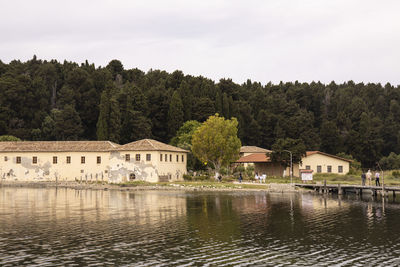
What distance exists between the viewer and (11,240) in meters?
29.4

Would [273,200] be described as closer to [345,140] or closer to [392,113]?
[345,140]

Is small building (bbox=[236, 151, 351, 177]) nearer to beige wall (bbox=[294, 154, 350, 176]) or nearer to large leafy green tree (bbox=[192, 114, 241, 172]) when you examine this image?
beige wall (bbox=[294, 154, 350, 176])

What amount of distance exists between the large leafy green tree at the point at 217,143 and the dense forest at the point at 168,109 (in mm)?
28421

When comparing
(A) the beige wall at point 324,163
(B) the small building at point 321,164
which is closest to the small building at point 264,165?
(B) the small building at point 321,164

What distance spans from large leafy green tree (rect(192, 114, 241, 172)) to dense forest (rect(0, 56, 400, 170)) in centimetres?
2842

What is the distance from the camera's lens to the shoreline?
71425 millimetres

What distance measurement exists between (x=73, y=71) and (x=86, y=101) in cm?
1088

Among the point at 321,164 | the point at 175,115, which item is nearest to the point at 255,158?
the point at 321,164

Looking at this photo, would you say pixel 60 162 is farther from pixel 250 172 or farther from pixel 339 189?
pixel 339 189

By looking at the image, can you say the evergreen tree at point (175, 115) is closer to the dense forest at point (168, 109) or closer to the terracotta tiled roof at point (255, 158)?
the dense forest at point (168, 109)

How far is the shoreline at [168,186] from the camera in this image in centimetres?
7143

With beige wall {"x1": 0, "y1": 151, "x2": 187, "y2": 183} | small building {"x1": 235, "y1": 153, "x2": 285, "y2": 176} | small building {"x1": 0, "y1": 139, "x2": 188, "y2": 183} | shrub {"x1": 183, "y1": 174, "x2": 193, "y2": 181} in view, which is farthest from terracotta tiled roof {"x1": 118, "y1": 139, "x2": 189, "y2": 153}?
small building {"x1": 235, "y1": 153, "x2": 285, "y2": 176}

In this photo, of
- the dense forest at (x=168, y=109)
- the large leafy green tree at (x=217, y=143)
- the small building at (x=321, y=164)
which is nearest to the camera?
the large leafy green tree at (x=217, y=143)

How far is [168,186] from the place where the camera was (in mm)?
77000
